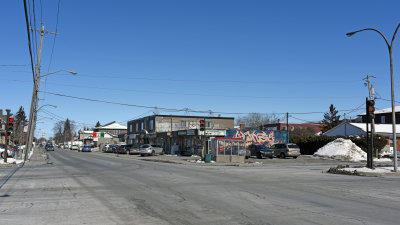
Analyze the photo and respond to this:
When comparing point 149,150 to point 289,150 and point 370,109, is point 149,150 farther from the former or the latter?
point 370,109

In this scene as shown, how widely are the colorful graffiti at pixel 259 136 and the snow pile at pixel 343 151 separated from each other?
9.22 meters

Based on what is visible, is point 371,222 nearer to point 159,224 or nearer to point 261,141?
point 159,224

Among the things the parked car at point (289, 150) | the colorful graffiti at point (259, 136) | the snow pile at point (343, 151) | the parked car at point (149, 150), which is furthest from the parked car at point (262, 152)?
the parked car at point (149, 150)

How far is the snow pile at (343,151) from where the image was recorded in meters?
40.1

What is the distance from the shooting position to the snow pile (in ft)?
132

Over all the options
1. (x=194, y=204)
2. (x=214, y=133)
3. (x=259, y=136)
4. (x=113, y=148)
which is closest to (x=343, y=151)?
(x=259, y=136)

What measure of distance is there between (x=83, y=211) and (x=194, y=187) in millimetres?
5419

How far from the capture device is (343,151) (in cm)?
4131

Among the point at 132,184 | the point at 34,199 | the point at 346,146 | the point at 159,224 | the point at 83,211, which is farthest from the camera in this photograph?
the point at 346,146

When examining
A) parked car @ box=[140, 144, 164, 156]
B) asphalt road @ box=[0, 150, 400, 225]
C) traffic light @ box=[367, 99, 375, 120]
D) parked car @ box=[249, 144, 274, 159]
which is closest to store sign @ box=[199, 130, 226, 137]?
parked car @ box=[249, 144, 274, 159]

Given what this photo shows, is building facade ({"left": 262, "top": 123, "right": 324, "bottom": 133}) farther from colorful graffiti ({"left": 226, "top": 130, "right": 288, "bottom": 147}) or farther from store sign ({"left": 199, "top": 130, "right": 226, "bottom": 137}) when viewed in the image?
store sign ({"left": 199, "top": 130, "right": 226, "bottom": 137})

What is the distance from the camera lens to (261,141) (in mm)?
51969

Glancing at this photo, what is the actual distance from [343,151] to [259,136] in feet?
43.4

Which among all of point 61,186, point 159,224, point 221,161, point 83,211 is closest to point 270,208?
point 159,224
